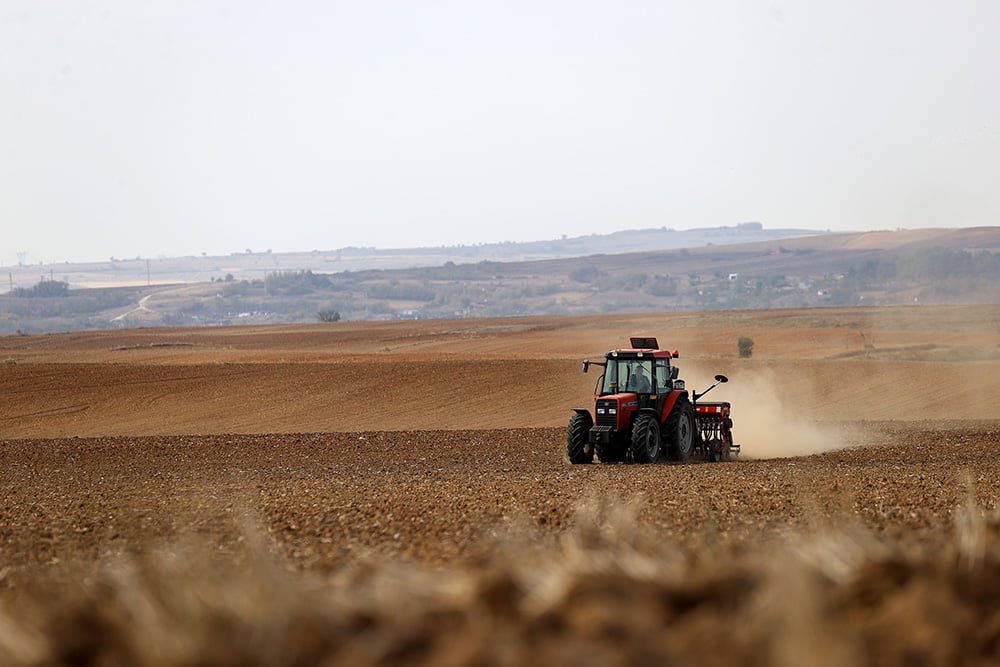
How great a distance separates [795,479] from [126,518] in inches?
329

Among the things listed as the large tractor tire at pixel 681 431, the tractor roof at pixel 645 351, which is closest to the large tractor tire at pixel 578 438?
the tractor roof at pixel 645 351

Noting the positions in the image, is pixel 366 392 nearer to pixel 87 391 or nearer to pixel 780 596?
pixel 87 391

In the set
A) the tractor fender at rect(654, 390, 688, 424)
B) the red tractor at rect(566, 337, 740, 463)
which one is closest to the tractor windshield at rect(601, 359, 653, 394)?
the red tractor at rect(566, 337, 740, 463)

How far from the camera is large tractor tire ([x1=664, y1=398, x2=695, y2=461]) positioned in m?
21.2

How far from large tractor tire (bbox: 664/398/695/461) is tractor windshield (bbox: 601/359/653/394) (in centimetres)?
68

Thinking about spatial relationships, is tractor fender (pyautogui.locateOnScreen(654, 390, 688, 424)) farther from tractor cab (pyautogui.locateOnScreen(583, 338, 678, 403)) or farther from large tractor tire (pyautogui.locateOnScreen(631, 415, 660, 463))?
large tractor tire (pyautogui.locateOnScreen(631, 415, 660, 463))

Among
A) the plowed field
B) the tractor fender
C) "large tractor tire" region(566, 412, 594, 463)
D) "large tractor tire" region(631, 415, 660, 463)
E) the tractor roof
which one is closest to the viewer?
the plowed field

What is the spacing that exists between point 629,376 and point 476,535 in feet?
43.1

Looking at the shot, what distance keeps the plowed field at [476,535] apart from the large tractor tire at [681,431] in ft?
4.68

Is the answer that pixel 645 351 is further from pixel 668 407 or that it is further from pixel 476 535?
pixel 476 535

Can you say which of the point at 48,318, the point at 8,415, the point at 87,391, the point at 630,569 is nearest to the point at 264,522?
the point at 630,569

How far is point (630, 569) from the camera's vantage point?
409 centimetres

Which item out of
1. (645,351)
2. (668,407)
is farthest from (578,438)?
(645,351)

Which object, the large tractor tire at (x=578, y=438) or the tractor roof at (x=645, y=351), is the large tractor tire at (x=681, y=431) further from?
the large tractor tire at (x=578, y=438)
